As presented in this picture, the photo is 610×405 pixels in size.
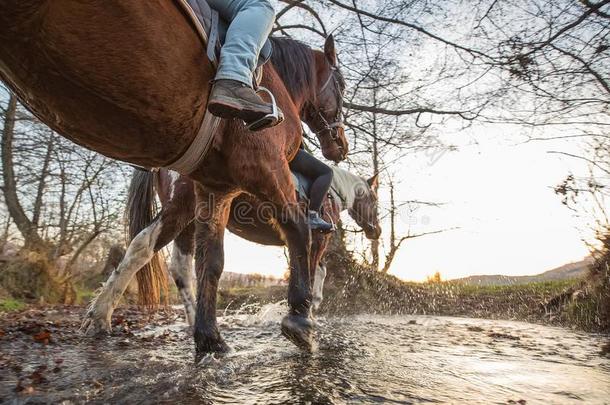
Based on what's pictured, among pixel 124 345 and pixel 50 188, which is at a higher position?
pixel 50 188

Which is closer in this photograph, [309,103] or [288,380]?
[288,380]

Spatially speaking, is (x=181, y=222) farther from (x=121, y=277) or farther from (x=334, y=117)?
(x=334, y=117)

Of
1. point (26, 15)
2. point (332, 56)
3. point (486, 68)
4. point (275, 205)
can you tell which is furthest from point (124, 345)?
point (486, 68)

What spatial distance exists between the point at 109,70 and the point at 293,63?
1.86 metres

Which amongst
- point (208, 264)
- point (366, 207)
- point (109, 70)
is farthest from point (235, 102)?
point (366, 207)

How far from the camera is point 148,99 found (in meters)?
1.84

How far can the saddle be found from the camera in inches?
79.4

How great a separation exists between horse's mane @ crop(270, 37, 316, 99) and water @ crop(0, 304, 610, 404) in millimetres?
2086

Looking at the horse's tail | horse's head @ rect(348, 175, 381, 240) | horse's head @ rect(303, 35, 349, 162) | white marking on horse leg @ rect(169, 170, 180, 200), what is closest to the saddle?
horse's head @ rect(303, 35, 349, 162)

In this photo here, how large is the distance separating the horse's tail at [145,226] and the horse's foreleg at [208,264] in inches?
72.1

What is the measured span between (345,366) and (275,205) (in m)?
1.11

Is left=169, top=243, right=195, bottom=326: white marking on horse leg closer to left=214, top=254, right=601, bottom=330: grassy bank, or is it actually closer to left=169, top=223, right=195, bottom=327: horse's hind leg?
left=169, top=223, right=195, bottom=327: horse's hind leg

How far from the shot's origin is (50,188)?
9180mm

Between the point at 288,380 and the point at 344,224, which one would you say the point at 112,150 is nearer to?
the point at 288,380
